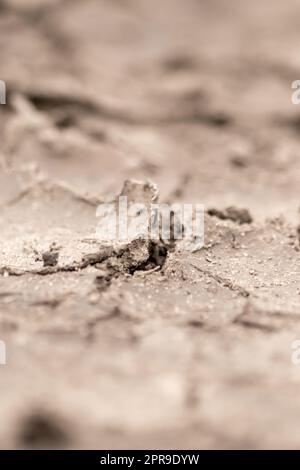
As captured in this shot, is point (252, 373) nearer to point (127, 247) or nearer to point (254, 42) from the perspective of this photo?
point (127, 247)

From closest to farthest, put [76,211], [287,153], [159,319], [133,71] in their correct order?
[159,319]
[76,211]
[287,153]
[133,71]

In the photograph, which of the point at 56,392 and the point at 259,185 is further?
the point at 259,185

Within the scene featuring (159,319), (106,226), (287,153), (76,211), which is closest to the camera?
(159,319)

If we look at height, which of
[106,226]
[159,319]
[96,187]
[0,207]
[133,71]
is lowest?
[159,319]

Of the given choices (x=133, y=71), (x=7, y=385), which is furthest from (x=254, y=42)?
(x=7, y=385)

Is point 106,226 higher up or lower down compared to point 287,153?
lower down

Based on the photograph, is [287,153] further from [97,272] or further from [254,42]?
[97,272]
